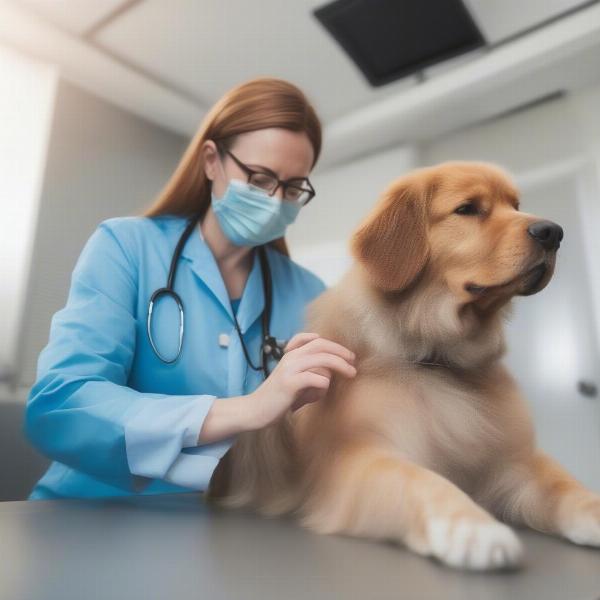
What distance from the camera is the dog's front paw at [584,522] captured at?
0.62 m

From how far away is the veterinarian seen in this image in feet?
2.52

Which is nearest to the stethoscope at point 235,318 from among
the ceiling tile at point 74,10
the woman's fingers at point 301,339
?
the woman's fingers at point 301,339

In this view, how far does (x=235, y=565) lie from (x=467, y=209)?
0.66 m

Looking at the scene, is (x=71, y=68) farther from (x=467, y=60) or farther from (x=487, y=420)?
(x=487, y=420)

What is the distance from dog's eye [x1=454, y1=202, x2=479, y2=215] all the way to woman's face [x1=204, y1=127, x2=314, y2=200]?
1.49ft

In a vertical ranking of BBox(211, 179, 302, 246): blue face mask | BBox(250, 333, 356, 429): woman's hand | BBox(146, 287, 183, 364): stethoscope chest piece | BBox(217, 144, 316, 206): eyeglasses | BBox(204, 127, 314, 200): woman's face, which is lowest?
BBox(250, 333, 356, 429): woman's hand

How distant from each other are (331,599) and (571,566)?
0.27 metres

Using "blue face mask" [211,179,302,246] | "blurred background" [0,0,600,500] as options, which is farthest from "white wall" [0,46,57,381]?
"blue face mask" [211,179,302,246]

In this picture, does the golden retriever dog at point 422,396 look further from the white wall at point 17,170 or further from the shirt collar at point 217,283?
the white wall at point 17,170

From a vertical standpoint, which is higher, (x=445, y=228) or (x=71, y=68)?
(x=71, y=68)

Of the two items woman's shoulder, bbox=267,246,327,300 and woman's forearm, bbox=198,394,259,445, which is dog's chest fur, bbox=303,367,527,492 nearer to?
woman's forearm, bbox=198,394,259,445

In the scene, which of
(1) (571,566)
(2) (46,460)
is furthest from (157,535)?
(2) (46,460)

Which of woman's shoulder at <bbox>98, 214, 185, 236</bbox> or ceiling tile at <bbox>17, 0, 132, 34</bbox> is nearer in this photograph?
woman's shoulder at <bbox>98, 214, 185, 236</bbox>

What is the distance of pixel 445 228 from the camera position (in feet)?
2.85
